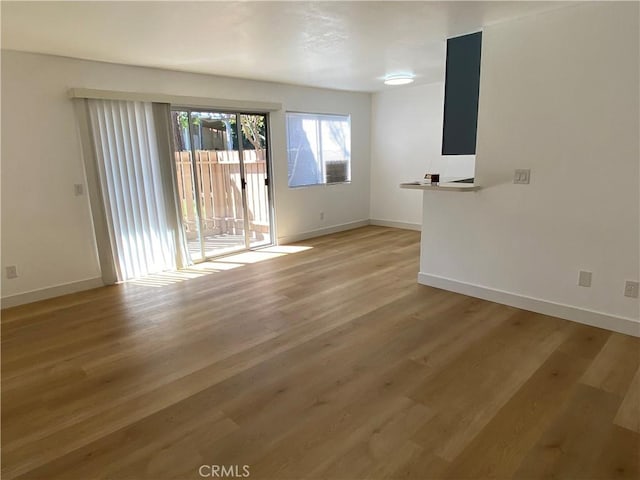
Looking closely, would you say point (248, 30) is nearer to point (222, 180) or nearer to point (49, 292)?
point (222, 180)

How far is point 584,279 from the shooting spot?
9.80 feet

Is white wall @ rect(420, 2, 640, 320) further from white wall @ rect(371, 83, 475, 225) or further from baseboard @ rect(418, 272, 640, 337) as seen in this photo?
white wall @ rect(371, 83, 475, 225)

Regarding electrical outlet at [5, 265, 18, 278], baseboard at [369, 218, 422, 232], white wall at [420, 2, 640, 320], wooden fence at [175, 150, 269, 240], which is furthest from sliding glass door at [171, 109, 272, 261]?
white wall at [420, 2, 640, 320]

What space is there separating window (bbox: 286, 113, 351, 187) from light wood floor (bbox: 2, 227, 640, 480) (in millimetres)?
2991

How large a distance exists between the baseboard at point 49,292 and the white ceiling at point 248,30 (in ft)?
7.48

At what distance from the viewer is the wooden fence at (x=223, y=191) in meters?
4.87

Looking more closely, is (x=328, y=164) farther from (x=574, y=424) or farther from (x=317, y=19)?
(x=574, y=424)

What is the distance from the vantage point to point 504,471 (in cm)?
166

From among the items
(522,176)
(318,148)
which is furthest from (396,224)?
(522,176)

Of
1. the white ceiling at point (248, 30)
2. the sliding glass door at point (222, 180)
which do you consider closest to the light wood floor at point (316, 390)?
the sliding glass door at point (222, 180)

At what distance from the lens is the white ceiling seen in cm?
256

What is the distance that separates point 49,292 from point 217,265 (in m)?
1.81

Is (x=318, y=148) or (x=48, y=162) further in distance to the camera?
(x=318, y=148)

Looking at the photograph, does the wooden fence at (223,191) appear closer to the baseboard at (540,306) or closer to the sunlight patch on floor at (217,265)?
the sunlight patch on floor at (217,265)
